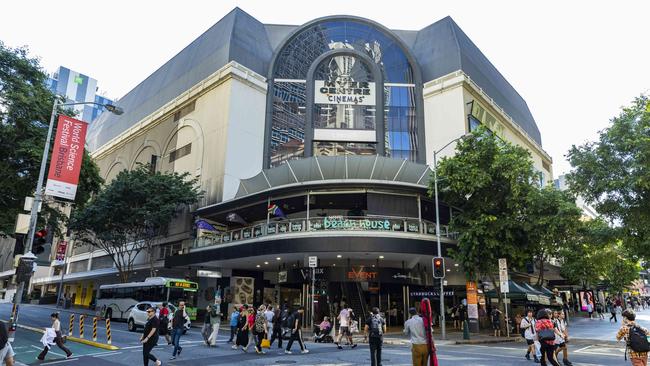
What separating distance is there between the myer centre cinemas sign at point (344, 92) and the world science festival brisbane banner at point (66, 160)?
1129 inches

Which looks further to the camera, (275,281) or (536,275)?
(536,275)

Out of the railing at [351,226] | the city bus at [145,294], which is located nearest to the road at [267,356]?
the city bus at [145,294]

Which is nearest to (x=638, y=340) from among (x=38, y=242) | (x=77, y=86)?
(x=38, y=242)

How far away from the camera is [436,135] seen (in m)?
43.0

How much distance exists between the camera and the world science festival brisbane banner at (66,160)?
51.1 feet

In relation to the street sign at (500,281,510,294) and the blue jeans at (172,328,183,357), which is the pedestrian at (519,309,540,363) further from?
the blue jeans at (172,328,183,357)

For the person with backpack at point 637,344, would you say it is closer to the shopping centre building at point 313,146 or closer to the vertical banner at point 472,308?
the shopping centre building at point 313,146

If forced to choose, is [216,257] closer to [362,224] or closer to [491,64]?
[362,224]

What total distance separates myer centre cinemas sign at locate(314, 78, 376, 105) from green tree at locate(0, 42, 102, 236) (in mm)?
24636

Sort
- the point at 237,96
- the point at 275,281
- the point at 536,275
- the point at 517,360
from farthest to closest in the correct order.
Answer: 1. the point at 536,275
2. the point at 237,96
3. the point at 275,281
4. the point at 517,360

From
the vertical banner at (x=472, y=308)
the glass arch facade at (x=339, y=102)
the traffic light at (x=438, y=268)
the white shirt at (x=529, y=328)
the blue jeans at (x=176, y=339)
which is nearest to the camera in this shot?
the blue jeans at (x=176, y=339)

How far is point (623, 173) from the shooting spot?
71.7ft

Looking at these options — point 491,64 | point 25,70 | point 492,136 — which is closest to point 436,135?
point 492,136

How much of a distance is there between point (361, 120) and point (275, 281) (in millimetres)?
17667
